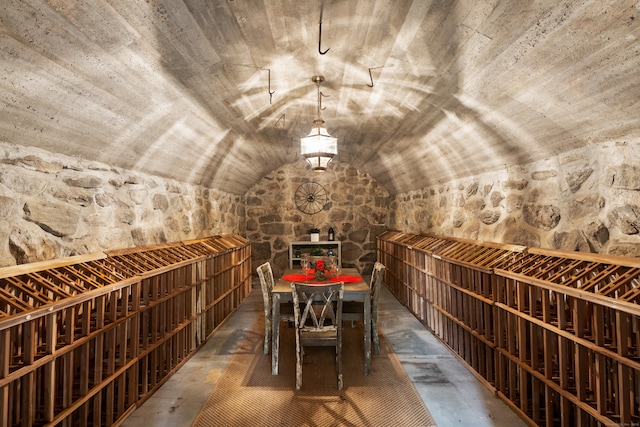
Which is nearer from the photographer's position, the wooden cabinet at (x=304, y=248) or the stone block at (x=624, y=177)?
the stone block at (x=624, y=177)

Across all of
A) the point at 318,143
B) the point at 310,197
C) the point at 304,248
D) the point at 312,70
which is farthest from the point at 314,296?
the point at 310,197

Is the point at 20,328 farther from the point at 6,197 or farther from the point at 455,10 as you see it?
the point at 455,10

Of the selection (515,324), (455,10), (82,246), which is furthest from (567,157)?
(82,246)

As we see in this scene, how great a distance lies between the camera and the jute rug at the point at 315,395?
217 cm

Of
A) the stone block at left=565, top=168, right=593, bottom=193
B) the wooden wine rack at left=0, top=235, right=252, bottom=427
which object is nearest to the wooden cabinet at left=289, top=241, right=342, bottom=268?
the wooden wine rack at left=0, top=235, right=252, bottom=427

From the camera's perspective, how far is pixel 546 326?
1.93m

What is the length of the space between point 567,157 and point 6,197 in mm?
3382

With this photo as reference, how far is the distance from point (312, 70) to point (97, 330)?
6.98ft

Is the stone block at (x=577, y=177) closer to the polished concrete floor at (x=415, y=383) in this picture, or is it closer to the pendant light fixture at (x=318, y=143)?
the polished concrete floor at (x=415, y=383)

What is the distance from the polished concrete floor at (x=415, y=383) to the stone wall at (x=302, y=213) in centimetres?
277

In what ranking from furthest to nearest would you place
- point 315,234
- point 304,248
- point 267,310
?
point 304,248
point 315,234
point 267,310

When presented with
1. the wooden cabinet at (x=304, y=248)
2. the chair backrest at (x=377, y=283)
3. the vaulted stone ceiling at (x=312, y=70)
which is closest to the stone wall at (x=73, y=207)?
the vaulted stone ceiling at (x=312, y=70)

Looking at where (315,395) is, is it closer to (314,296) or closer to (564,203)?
(314,296)

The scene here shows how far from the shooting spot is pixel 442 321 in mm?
3391
